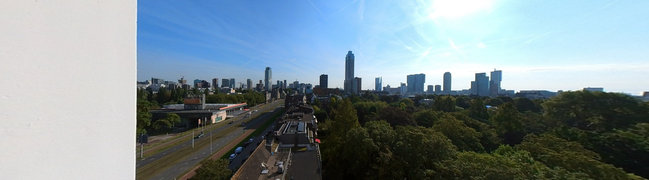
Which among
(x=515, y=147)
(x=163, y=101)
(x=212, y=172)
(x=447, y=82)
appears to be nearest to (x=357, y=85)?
(x=447, y=82)

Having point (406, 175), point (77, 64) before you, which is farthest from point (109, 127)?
point (406, 175)

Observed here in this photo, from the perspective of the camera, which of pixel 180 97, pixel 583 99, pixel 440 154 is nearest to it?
pixel 440 154

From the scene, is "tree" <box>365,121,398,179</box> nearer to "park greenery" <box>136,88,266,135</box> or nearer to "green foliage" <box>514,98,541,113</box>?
"park greenery" <box>136,88,266,135</box>

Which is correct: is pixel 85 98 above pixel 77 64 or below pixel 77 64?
below

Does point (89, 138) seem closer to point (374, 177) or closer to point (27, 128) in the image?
point (27, 128)

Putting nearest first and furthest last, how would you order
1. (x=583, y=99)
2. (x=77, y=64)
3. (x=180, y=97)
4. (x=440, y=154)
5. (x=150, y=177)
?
(x=77, y=64) → (x=440, y=154) → (x=150, y=177) → (x=583, y=99) → (x=180, y=97)

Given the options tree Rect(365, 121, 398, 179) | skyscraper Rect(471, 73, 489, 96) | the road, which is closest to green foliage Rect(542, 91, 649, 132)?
tree Rect(365, 121, 398, 179)
